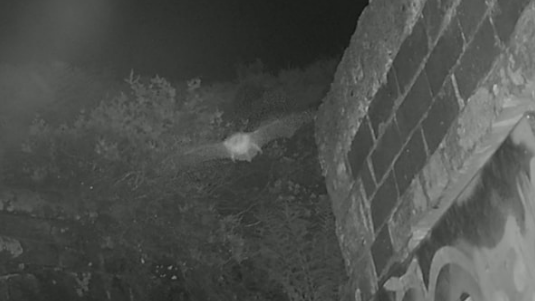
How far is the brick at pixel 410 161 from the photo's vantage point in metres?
1.57

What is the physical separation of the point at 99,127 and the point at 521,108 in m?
6.76

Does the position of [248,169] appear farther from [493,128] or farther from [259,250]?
[493,128]

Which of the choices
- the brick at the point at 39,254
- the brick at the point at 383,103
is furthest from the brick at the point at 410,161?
the brick at the point at 39,254

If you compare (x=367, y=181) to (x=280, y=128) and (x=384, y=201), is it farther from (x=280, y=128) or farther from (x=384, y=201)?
(x=280, y=128)

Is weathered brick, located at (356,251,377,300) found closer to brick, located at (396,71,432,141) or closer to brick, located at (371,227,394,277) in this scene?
brick, located at (371,227,394,277)

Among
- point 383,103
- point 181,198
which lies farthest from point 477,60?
point 181,198

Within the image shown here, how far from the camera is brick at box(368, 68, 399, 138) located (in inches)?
65.9

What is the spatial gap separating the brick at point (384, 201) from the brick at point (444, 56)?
0.26m

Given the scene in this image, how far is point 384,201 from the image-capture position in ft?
5.67

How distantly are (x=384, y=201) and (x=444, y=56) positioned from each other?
0.38 meters

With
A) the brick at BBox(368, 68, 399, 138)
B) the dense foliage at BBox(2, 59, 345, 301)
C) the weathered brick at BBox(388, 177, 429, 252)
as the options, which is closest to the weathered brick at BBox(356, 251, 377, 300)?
the weathered brick at BBox(388, 177, 429, 252)

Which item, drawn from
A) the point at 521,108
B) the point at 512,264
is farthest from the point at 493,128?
the point at 512,264

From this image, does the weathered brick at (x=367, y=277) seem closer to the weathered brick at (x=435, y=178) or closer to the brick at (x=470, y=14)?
the weathered brick at (x=435, y=178)

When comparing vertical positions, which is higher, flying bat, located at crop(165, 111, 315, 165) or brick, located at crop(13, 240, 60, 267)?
flying bat, located at crop(165, 111, 315, 165)
